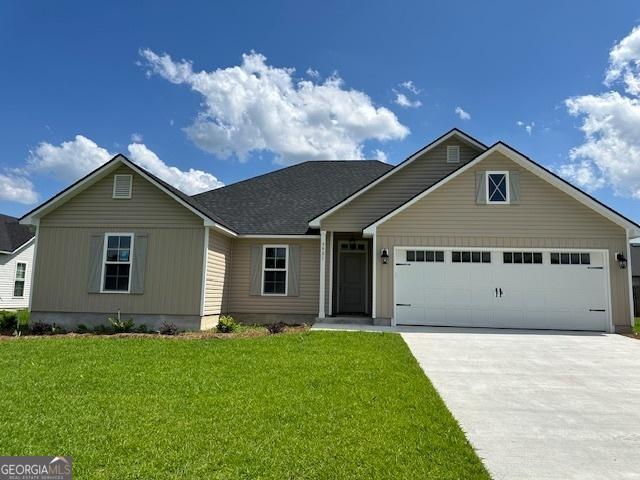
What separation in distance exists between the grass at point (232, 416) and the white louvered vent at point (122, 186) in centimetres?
605

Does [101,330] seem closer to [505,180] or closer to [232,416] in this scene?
[232,416]

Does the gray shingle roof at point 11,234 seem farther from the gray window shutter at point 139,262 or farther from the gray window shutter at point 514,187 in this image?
the gray window shutter at point 514,187

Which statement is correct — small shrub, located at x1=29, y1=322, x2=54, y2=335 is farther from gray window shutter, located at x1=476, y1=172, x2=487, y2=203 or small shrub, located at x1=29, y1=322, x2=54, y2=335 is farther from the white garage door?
gray window shutter, located at x1=476, y1=172, x2=487, y2=203

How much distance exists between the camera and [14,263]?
70.5 ft

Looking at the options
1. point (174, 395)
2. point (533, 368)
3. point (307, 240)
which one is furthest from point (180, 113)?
point (533, 368)

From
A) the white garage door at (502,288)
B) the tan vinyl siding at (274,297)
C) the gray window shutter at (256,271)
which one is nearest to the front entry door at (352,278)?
the tan vinyl siding at (274,297)

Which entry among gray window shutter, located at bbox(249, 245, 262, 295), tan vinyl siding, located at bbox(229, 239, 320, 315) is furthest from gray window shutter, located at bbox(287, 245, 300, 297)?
gray window shutter, located at bbox(249, 245, 262, 295)

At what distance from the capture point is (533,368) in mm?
7559

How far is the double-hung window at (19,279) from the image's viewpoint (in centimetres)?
2165

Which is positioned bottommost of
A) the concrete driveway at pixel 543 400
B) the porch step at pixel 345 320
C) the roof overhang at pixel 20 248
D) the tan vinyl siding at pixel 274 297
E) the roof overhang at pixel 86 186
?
the concrete driveway at pixel 543 400

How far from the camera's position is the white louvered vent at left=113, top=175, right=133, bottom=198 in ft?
42.5

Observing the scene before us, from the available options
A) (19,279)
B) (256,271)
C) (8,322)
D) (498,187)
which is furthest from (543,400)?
(19,279)

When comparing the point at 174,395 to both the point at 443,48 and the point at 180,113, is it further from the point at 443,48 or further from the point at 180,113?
the point at 180,113

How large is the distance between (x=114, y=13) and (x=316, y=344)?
10807 mm
